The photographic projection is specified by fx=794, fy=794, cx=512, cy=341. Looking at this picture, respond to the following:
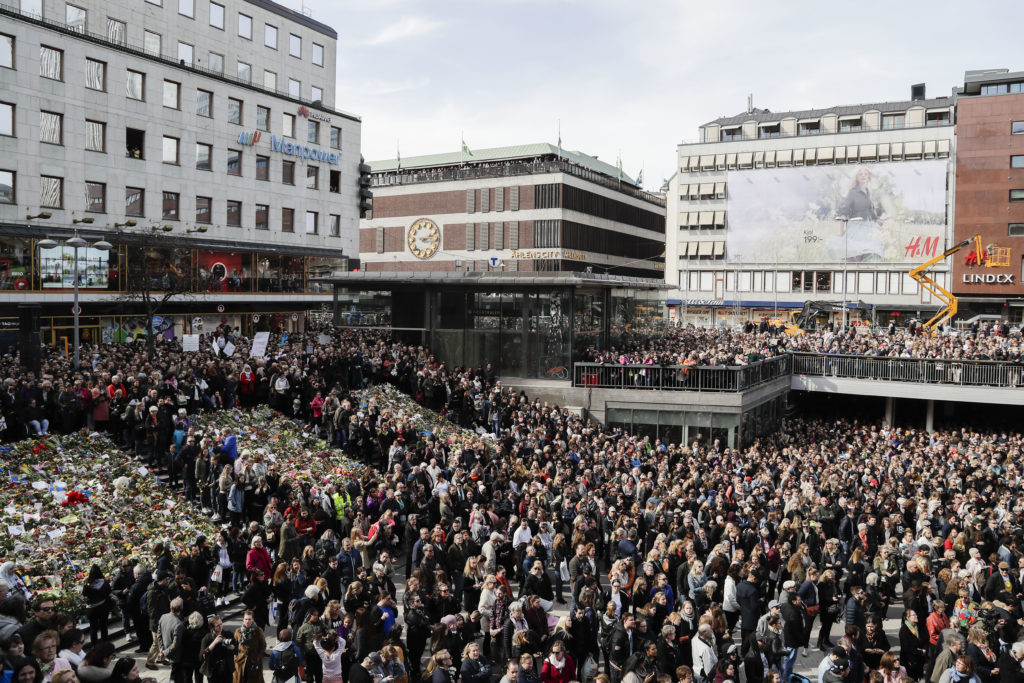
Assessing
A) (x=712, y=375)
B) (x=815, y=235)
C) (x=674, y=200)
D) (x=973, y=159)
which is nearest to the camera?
(x=712, y=375)

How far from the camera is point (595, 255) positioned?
6762 centimetres

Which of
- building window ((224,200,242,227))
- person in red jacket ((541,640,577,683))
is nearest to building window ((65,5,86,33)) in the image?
building window ((224,200,242,227))

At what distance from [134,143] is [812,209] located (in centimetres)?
5757

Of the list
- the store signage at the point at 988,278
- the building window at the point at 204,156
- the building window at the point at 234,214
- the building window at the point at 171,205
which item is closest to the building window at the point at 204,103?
the building window at the point at 204,156

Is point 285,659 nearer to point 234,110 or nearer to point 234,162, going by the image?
point 234,162

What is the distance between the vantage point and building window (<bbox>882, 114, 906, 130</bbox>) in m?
71.0

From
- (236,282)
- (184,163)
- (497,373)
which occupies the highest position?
(184,163)

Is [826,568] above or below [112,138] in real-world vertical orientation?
below

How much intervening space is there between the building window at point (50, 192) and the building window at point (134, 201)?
3177 millimetres

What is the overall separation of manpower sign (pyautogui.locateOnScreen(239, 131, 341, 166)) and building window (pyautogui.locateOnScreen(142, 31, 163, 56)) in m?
5.71

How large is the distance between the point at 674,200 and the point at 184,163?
2083 inches

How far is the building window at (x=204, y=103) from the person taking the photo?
134 ft

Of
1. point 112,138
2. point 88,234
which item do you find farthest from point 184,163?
point 88,234

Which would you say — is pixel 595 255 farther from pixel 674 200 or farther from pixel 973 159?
pixel 973 159
